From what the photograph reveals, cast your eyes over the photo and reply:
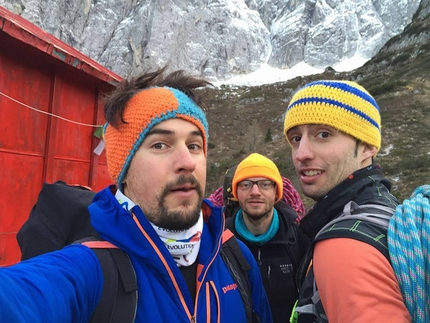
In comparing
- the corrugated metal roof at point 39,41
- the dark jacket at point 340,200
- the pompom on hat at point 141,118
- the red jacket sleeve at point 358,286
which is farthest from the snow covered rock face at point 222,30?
the red jacket sleeve at point 358,286

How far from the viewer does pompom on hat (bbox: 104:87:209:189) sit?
1.64m

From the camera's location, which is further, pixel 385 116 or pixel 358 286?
pixel 385 116

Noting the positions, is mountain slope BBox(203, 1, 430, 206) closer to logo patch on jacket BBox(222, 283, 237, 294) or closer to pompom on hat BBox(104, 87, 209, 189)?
pompom on hat BBox(104, 87, 209, 189)

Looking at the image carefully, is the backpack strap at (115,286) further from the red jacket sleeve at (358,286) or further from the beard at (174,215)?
the red jacket sleeve at (358,286)

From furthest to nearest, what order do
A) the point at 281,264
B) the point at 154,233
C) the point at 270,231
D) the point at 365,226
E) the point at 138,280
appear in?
the point at 270,231 → the point at 281,264 → the point at 154,233 → the point at 138,280 → the point at 365,226

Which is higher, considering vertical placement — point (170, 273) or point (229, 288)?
point (170, 273)

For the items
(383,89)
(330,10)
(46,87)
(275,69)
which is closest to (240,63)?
(275,69)

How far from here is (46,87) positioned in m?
5.04

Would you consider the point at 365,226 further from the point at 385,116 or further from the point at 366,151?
the point at 385,116

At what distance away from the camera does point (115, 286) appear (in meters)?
1.25

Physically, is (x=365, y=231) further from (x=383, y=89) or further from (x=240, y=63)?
(x=240, y=63)

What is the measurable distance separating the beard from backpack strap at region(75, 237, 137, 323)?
0.24m

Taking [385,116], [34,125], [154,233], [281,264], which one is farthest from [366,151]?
[385,116]

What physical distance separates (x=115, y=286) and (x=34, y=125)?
15.0ft
